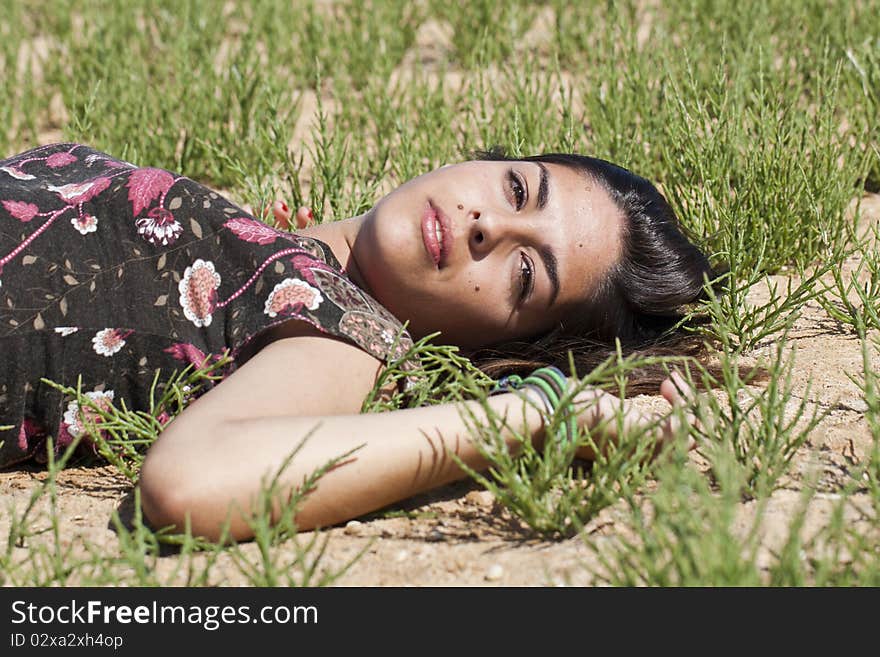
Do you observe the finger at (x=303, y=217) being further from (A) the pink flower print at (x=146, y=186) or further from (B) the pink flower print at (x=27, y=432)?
(B) the pink flower print at (x=27, y=432)

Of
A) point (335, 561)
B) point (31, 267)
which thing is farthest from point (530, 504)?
point (31, 267)

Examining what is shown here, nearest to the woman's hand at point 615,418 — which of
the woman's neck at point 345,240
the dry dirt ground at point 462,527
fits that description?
the dry dirt ground at point 462,527

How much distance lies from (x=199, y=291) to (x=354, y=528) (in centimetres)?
61

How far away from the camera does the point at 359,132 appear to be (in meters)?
4.03

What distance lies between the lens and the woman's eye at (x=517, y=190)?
8.04 feet

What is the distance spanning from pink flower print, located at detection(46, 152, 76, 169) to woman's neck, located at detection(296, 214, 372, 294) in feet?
1.84

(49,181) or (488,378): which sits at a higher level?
(49,181)

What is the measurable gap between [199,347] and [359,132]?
197 cm

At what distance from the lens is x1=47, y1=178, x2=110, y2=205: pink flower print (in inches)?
94.5

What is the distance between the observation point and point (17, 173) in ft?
8.23

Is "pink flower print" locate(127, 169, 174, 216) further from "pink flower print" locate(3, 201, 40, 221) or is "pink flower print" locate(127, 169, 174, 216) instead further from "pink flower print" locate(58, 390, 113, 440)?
"pink flower print" locate(58, 390, 113, 440)

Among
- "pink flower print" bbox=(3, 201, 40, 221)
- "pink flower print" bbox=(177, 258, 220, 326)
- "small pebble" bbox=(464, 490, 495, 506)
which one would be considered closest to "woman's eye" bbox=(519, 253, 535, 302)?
"small pebble" bbox=(464, 490, 495, 506)

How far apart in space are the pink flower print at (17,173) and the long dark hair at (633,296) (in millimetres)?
1070
